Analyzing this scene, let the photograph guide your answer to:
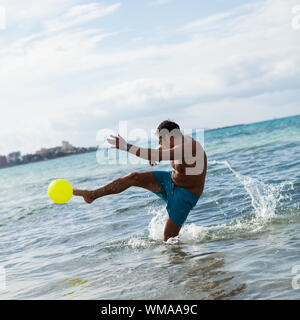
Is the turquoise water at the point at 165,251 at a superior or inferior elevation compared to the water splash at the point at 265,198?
inferior

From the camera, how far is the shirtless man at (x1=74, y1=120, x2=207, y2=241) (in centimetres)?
655

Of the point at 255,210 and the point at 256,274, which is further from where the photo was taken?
the point at 255,210

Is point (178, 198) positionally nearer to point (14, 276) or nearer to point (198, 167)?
point (198, 167)

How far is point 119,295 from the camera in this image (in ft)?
18.1

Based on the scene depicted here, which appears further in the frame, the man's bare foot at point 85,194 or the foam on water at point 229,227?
the foam on water at point 229,227

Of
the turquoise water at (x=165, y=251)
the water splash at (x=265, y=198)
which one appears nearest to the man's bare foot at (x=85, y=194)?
the turquoise water at (x=165, y=251)

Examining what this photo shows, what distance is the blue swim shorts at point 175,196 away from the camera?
7.12 m

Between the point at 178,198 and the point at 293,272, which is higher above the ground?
the point at 178,198

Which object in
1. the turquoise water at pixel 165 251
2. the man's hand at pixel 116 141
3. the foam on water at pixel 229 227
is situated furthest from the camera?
the foam on water at pixel 229 227

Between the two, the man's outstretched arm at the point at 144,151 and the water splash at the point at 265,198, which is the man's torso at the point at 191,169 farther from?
the water splash at the point at 265,198

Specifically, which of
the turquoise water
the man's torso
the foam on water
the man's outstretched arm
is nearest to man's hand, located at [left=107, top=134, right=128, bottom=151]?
the man's outstretched arm

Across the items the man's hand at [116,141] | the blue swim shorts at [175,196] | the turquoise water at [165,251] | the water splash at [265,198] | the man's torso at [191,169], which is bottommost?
the turquoise water at [165,251]
